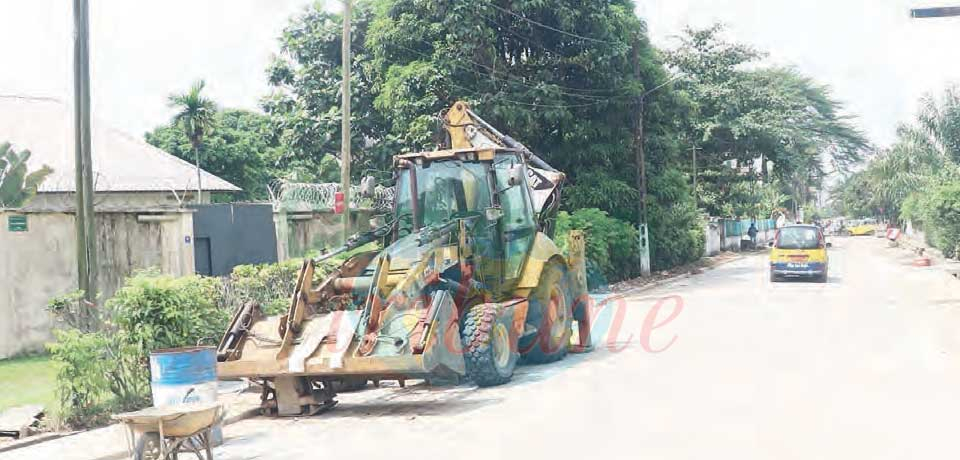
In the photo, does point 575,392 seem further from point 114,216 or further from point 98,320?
point 114,216

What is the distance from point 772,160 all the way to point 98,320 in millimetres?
43114

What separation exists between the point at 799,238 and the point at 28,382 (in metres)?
22.8

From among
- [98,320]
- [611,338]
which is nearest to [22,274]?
[98,320]

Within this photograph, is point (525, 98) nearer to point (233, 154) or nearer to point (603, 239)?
point (603, 239)

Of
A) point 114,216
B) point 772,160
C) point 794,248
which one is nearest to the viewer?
point 114,216

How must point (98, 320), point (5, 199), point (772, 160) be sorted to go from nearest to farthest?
point (98, 320) < point (5, 199) < point (772, 160)

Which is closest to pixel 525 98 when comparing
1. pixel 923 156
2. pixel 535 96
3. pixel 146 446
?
pixel 535 96

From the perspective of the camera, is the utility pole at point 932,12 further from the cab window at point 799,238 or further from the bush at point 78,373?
the bush at point 78,373

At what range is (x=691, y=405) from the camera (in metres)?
10.3

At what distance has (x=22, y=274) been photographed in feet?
51.7

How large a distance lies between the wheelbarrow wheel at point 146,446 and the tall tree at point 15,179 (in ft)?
53.4

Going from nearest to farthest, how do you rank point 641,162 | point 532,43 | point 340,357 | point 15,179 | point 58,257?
point 340,357, point 58,257, point 15,179, point 532,43, point 641,162

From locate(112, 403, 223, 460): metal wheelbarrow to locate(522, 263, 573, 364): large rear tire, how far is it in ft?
21.5

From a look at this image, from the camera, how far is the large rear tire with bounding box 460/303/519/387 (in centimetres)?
1170
